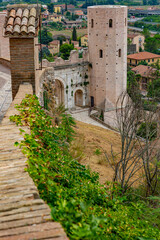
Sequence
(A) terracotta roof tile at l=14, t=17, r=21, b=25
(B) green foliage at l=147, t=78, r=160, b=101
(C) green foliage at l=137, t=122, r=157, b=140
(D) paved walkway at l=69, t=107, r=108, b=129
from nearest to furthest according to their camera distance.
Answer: (A) terracotta roof tile at l=14, t=17, r=21, b=25
(C) green foliage at l=137, t=122, r=157, b=140
(B) green foliage at l=147, t=78, r=160, b=101
(D) paved walkway at l=69, t=107, r=108, b=129

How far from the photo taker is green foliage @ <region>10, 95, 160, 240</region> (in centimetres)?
234

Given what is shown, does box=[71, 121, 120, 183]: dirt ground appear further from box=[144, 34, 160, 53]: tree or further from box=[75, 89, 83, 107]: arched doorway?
box=[144, 34, 160, 53]: tree

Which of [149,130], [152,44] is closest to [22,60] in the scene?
[149,130]

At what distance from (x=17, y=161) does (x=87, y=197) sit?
4.26ft

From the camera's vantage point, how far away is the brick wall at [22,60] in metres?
5.81

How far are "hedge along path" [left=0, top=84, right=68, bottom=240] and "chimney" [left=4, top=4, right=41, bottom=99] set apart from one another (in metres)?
2.88

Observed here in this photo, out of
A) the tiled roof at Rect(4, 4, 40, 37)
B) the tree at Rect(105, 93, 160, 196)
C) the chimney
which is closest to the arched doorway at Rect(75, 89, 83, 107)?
the tree at Rect(105, 93, 160, 196)

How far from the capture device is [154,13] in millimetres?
106812

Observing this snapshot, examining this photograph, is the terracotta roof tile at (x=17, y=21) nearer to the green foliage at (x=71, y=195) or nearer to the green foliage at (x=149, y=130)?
the green foliage at (x=71, y=195)

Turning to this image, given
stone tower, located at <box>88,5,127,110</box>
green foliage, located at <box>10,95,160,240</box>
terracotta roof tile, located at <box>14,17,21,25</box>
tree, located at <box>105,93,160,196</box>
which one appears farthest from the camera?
stone tower, located at <box>88,5,127,110</box>

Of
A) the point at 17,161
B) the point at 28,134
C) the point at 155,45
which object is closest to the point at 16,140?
the point at 28,134

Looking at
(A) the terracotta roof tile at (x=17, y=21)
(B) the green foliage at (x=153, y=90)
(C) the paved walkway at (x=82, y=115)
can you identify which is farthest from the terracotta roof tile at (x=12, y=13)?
(C) the paved walkway at (x=82, y=115)

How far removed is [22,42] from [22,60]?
288 mm

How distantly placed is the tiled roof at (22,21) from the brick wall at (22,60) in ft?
0.66
